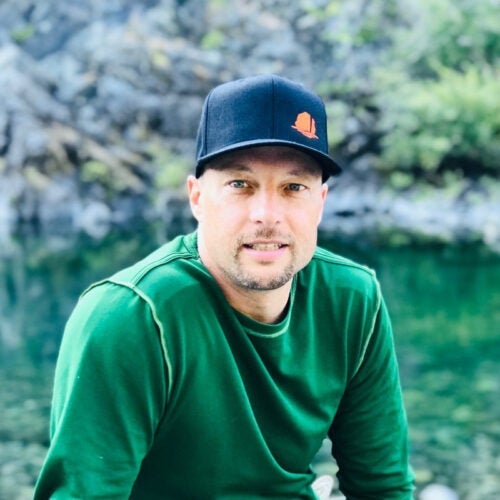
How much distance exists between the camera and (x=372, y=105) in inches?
808

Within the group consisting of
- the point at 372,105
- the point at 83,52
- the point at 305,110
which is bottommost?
the point at 305,110

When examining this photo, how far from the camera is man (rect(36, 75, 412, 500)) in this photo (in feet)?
5.42

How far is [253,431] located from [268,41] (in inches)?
897

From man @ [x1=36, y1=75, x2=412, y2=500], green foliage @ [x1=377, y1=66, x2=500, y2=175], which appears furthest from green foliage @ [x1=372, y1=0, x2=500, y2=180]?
man @ [x1=36, y1=75, x2=412, y2=500]

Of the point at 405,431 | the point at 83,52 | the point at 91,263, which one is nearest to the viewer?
the point at 405,431

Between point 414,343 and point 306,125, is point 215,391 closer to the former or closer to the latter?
point 306,125

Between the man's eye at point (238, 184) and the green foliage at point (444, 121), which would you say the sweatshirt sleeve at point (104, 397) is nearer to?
the man's eye at point (238, 184)

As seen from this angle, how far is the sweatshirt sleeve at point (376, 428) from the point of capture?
222 cm

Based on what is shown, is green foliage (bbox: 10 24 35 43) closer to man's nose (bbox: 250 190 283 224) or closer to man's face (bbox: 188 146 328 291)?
man's face (bbox: 188 146 328 291)

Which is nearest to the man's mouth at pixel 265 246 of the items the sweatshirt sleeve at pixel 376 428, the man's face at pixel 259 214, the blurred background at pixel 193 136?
the man's face at pixel 259 214

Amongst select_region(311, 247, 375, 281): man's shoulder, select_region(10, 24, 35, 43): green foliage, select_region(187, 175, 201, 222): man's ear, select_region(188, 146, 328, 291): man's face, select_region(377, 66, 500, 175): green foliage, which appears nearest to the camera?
select_region(188, 146, 328, 291): man's face

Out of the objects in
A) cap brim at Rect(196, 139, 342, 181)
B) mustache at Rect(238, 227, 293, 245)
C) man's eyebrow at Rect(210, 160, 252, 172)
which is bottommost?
mustache at Rect(238, 227, 293, 245)

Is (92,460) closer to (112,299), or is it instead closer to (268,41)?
(112,299)

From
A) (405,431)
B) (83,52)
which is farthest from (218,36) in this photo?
(405,431)
